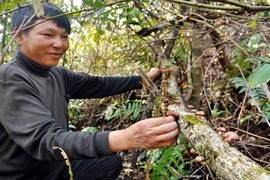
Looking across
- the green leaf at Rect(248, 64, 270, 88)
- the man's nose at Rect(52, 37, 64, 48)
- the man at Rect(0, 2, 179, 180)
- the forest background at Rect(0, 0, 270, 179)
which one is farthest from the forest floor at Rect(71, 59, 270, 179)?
the man's nose at Rect(52, 37, 64, 48)

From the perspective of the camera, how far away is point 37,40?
212 centimetres

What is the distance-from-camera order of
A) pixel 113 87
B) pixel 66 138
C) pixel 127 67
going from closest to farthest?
1. pixel 66 138
2. pixel 113 87
3. pixel 127 67

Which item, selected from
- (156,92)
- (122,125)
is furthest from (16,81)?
(122,125)

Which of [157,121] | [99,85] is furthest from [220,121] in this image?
[157,121]

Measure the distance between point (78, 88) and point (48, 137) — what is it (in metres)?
1.31

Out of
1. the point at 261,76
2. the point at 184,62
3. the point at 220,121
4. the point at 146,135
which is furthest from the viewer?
the point at 184,62

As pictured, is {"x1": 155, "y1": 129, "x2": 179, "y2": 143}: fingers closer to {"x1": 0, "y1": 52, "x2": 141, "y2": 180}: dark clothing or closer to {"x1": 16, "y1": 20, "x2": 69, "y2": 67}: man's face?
{"x1": 0, "y1": 52, "x2": 141, "y2": 180}: dark clothing

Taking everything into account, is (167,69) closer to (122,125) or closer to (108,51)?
(122,125)

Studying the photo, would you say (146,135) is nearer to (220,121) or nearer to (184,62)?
(220,121)

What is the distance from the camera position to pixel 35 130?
1.66 m

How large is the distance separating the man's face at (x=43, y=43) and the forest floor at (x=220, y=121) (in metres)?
1.12

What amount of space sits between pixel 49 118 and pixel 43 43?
0.61 meters

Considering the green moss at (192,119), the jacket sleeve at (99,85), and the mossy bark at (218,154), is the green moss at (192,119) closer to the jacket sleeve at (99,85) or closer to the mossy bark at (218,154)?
the mossy bark at (218,154)

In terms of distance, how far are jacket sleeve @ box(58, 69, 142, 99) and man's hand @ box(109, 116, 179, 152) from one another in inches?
52.7
